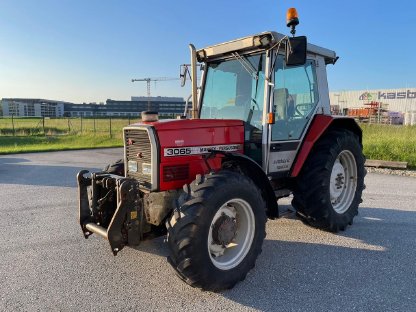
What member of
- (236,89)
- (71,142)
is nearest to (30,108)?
(71,142)

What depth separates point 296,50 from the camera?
11.2 ft

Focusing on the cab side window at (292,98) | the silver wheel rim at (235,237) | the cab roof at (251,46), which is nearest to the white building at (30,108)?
the cab roof at (251,46)

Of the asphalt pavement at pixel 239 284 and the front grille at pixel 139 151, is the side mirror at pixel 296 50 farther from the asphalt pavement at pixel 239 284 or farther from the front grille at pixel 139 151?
the asphalt pavement at pixel 239 284

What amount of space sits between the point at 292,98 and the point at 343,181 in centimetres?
163

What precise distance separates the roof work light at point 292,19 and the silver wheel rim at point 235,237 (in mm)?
2021

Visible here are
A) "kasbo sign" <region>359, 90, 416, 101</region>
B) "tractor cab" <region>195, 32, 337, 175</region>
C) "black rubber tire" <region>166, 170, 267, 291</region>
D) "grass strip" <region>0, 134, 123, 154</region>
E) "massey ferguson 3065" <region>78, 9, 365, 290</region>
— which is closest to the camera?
"black rubber tire" <region>166, 170, 267, 291</region>

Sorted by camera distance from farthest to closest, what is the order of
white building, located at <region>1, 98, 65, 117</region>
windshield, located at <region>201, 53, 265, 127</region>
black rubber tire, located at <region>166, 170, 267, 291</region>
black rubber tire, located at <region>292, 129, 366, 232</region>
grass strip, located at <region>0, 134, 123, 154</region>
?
white building, located at <region>1, 98, 65, 117</region>, grass strip, located at <region>0, 134, 123, 154</region>, black rubber tire, located at <region>292, 129, 366, 232</region>, windshield, located at <region>201, 53, 265, 127</region>, black rubber tire, located at <region>166, 170, 267, 291</region>

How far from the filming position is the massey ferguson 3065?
3.04 meters

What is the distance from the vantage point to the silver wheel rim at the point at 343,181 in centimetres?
491

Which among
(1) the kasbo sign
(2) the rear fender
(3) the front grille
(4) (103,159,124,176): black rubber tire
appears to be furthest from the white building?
(2) the rear fender

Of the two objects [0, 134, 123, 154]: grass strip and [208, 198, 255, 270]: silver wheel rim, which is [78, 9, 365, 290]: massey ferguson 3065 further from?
[0, 134, 123, 154]: grass strip

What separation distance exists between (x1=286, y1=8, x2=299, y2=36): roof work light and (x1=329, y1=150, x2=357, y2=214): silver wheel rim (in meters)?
2.03

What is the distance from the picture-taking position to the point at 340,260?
3.80m

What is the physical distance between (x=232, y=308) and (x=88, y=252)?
6.69 feet
